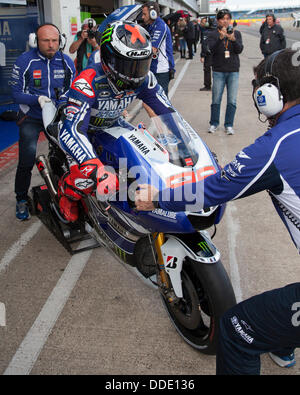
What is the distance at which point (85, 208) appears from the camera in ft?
11.9

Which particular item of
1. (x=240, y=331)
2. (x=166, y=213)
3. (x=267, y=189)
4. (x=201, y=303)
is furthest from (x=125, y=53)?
(x=240, y=331)

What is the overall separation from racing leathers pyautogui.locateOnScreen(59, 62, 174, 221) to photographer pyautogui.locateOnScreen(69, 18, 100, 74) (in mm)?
5272

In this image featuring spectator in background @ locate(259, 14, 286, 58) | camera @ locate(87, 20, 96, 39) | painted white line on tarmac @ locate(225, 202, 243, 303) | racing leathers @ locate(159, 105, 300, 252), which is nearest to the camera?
racing leathers @ locate(159, 105, 300, 252)

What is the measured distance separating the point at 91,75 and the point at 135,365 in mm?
2042

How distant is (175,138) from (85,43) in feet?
21.3

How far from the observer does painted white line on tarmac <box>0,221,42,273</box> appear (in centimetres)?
377

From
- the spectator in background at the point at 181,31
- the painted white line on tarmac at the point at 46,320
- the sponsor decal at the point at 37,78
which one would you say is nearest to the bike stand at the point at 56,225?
the painted white line on tarmac at the point at 46,320

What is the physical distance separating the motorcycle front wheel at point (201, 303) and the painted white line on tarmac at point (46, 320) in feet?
2.99

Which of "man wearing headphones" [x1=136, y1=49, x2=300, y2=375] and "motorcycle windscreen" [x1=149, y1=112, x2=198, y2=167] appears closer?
"man wearing headphones" [x1=136, y1=49, x2=300, y2=375]

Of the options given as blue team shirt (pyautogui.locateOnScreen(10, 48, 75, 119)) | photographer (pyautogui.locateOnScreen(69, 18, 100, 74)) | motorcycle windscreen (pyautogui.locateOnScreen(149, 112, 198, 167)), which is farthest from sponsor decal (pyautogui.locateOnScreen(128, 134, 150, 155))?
photographer (pyautogui.locateOnScreen(69, 18, 100, 74))

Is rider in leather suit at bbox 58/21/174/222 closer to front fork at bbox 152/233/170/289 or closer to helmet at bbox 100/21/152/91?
helmet at bbox 100/21/152/91

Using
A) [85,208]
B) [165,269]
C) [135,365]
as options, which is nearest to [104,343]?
[135,365]

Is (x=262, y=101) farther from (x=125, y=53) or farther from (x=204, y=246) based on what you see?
(x=125, y=53)

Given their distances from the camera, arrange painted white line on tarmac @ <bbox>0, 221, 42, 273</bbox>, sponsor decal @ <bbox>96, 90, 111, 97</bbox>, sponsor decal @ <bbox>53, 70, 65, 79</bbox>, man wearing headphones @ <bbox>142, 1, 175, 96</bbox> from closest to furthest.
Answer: sponsor decal @ <bbox>96, 90, 111, 97</bbox>, painted white line on tarmac @ <bbox>0, 221, 42, 273</bbox>, sponsor decal @ <bbox>53, 70, 65, 79</bbox>, man wearing headphones @ <bbox>142, 1, 175, 96</bbox>
